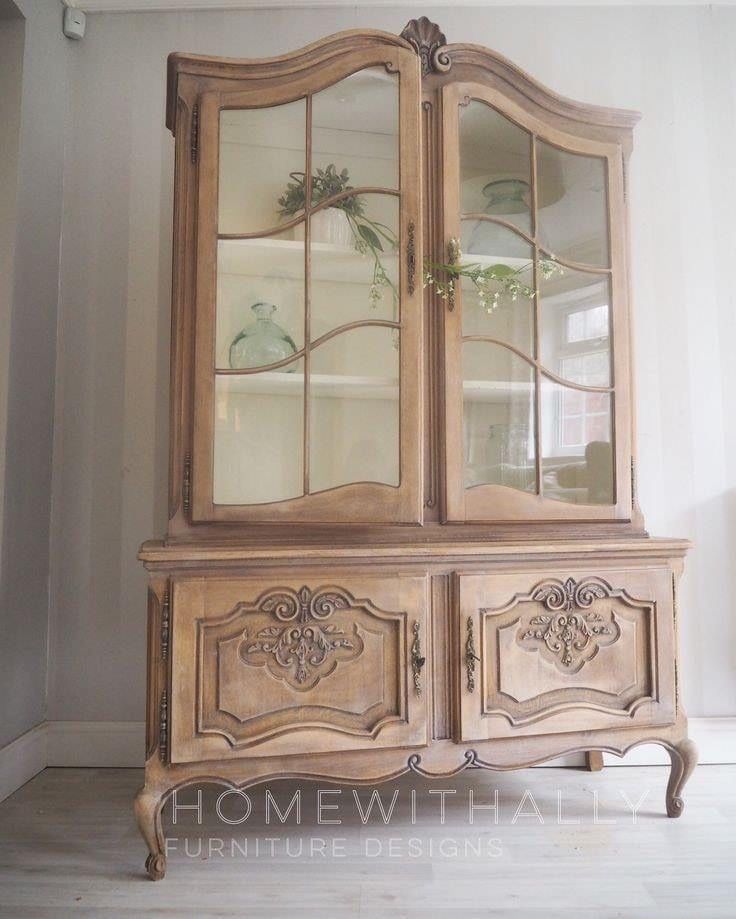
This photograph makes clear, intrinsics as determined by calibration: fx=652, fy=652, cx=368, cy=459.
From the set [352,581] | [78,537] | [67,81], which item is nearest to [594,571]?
[352,581]

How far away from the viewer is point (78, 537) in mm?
1877

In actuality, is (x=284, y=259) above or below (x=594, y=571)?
above

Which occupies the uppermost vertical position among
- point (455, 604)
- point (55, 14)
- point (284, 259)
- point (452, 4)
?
point (452, 4)

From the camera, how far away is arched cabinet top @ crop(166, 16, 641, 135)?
1.44 meters

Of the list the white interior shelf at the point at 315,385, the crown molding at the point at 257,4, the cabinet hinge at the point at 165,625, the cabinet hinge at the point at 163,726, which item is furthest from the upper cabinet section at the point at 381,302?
the crown molding at the point at 257,4

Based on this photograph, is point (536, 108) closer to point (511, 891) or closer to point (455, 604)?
point (455, 604)

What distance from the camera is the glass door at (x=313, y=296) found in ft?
4.65

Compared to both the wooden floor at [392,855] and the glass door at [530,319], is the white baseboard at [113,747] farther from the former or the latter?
the glass door at [530,319]

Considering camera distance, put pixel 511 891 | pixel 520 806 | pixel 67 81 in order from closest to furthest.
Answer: pixel 511 891, pixel 520 806, pixel 67 81

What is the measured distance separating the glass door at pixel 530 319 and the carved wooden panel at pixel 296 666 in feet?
1.00

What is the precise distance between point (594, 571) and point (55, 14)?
214cm

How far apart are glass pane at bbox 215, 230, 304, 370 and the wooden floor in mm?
1049

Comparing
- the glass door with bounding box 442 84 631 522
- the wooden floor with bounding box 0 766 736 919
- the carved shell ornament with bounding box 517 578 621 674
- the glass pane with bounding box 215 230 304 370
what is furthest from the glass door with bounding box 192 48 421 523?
the wooden floor with bounding box 0 766 736 919

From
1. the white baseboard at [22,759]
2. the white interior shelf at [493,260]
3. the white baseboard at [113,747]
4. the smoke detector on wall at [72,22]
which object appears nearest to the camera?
the white interior shelf at [493,260]
